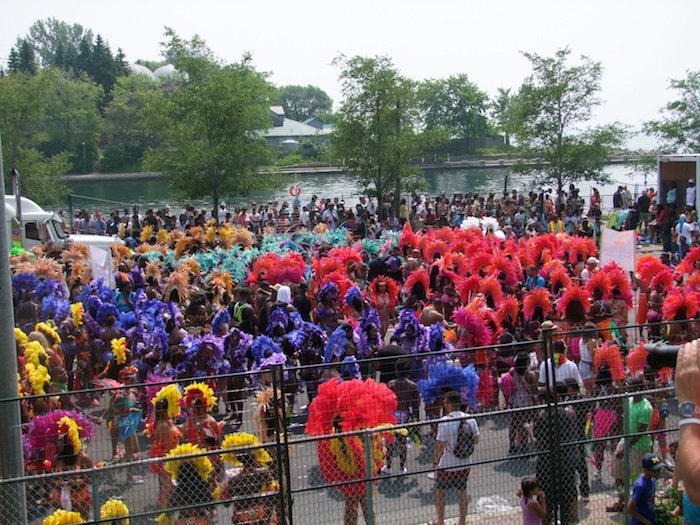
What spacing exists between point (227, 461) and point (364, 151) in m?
27.1

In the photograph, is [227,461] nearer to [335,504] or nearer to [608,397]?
[335,504]

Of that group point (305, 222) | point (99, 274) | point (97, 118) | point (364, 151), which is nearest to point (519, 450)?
point (99, 274)

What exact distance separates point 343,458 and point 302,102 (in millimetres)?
179097

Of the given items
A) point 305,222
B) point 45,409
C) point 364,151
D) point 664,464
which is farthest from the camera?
point 364,151

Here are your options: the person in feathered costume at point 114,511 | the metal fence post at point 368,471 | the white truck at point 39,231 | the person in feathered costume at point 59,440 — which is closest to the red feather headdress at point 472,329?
the metal fence post at point 368,471

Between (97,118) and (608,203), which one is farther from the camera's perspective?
(97,118)

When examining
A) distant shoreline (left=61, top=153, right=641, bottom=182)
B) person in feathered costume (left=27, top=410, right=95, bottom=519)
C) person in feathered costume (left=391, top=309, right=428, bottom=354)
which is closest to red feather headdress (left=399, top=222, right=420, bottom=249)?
person in feathered costume (left=391, top=309, right=428, bottom=354)

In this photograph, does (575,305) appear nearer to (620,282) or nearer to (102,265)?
(620,282)

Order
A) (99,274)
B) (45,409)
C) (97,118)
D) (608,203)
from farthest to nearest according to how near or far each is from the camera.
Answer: (97,118)
(608,203)
(99,274)
(45,409)

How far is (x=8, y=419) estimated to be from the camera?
664cm

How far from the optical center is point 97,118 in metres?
86.2

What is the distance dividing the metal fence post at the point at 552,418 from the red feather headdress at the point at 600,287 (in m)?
A: 5.90

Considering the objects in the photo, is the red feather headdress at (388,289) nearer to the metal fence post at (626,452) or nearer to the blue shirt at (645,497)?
the metal fence post at (626,452)

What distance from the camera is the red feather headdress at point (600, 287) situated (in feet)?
42.8
